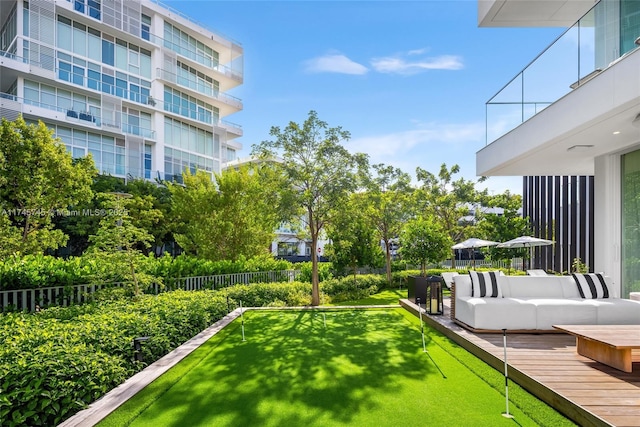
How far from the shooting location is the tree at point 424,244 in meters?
17.8

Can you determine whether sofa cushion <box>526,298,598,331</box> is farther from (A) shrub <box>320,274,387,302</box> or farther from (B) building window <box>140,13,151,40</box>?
(B) building window <box>140,13,151,40</box>

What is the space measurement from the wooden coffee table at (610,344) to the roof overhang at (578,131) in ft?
11.5

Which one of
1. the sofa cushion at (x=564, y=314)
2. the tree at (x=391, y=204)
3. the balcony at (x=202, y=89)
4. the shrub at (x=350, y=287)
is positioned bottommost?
the shrub at (x=350, y=287)

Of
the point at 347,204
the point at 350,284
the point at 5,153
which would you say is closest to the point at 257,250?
the point at 350,284

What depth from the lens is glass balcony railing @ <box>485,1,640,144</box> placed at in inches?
294

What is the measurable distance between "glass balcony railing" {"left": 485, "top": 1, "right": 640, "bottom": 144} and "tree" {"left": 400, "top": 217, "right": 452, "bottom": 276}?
7.63m

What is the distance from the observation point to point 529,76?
9555 mm

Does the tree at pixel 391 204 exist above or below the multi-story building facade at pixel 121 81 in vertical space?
below

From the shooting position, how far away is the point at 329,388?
5102mm

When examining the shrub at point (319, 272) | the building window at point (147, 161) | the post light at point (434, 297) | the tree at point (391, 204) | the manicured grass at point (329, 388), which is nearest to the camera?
the manicured grass at point (329, 388)

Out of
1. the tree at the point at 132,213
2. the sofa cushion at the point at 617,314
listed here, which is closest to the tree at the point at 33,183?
the tree at the point at 132,213

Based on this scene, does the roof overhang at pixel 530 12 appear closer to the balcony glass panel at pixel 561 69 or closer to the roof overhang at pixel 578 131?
the balcony glass panel at pixel 561 69

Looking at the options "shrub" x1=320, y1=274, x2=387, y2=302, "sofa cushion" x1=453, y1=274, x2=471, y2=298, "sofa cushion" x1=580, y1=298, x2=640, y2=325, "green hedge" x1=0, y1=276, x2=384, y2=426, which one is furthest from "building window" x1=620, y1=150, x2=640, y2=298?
"green hedge" x1=0, y1=276, x2=384, y2=426

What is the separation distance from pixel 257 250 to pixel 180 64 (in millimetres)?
24901
